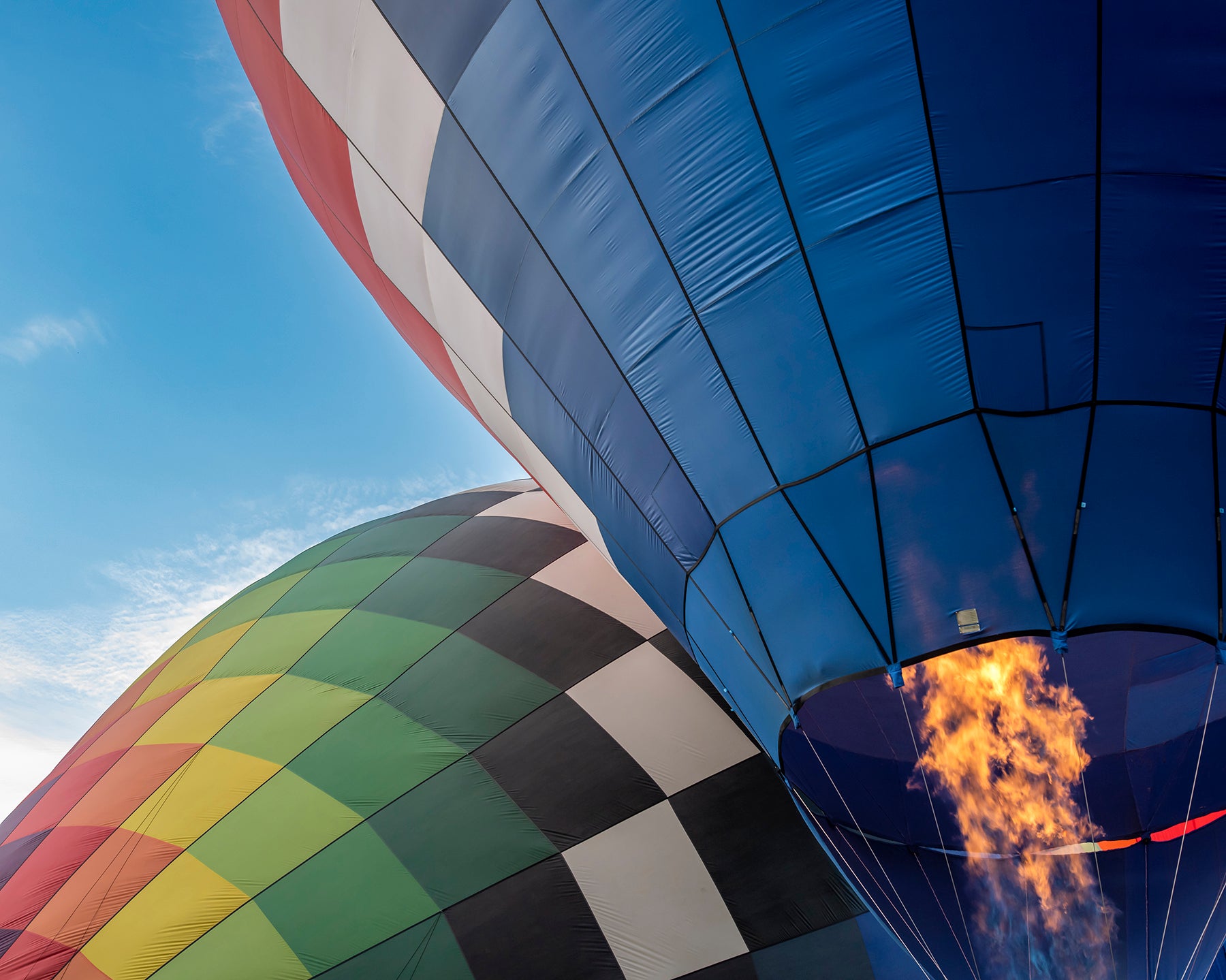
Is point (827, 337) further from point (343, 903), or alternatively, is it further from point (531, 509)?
point (531, 509)

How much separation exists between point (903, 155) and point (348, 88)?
125 inches

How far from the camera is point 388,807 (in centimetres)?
456

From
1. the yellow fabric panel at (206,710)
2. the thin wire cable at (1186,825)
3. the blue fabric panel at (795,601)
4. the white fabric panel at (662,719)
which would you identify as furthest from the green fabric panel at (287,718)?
the thin wire cable at (1186,825)

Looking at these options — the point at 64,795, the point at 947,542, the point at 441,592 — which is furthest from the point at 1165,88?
the point at 64,795

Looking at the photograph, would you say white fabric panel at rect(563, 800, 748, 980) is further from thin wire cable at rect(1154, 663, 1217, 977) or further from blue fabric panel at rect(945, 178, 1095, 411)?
blue fabric panel at rect(945, 178, 1095, 411)

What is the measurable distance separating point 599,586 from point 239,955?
327 centimetres

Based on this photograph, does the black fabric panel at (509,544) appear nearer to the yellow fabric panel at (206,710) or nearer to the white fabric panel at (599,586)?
the white fabric panel at (599,586)

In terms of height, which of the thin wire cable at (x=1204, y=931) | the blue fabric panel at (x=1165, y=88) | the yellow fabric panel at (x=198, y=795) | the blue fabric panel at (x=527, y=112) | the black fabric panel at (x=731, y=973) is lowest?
the thin wire cable at (x=1204, y=931)

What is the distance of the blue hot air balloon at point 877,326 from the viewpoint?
2.72 metres

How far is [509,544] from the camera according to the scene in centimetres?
700

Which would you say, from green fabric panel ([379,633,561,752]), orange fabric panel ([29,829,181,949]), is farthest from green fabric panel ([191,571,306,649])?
orange fabric panel ([29,829,181,949])

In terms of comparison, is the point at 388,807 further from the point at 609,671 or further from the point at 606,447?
the point at 606,447

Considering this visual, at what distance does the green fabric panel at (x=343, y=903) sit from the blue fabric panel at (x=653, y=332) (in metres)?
2.67

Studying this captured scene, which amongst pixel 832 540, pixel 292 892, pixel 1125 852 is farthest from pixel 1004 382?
pixel 292 892
